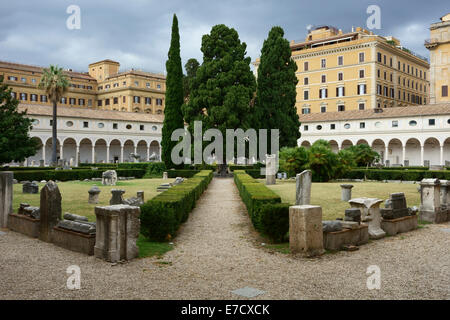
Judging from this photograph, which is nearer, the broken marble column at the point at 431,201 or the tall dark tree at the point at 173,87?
the broken marble column at the point at 431,201

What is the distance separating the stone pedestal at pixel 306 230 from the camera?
672cm

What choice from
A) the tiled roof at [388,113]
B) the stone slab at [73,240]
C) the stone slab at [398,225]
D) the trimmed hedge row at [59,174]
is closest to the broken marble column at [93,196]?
the stone slab at [73,240]

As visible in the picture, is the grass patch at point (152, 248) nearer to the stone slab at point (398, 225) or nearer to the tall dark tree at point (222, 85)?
the stone slab at point (398, 225)

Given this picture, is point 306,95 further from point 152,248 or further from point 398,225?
point 152,248

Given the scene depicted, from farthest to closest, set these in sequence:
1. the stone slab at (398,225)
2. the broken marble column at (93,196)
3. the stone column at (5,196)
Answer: the broken marble column at (93,196) < the stone column at (5,196) < the stone slab at (398,225)

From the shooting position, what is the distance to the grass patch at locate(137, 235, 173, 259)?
23.1 feet

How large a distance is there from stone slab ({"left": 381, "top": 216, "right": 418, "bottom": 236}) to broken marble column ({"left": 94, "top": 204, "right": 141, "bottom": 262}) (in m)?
5.75

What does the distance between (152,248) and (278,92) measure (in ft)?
89.8

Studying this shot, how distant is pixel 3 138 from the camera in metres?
25.1

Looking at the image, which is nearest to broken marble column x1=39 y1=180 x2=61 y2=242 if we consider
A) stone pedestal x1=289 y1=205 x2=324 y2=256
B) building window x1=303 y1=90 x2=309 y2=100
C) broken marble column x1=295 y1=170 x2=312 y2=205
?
stone pedestal x1=289 y1=205 x2=324 y2=256

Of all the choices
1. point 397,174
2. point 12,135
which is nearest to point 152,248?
point 397,174

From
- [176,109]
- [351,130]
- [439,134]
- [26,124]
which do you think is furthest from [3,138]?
[439,134]

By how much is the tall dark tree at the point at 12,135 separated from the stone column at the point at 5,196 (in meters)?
18.1

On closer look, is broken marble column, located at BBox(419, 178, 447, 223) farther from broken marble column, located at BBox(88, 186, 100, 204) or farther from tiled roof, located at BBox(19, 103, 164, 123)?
tiled roof, located at BBox(19, 103, 164, 123)
